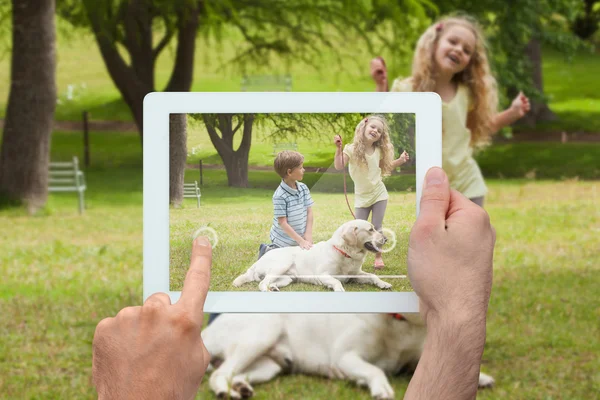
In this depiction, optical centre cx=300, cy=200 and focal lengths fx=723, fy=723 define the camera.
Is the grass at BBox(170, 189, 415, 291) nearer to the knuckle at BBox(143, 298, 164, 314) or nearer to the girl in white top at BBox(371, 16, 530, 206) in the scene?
the knuckle at BBox(143, 298, 164, 314)

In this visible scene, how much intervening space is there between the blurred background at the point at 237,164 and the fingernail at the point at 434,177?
0.15 metres

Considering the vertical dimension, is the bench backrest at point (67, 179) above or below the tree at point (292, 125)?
below

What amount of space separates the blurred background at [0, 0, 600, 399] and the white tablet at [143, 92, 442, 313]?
0.04 feet

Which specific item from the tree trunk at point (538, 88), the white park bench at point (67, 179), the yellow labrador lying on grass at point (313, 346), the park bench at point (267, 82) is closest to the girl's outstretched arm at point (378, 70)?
the yellow labrador lying on grass at point (313, 346)

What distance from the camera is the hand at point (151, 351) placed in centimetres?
92

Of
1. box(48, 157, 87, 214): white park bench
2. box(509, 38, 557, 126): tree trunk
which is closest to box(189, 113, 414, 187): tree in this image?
box(48, 157, 87, 214): white park bench

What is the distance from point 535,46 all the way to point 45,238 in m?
10.00

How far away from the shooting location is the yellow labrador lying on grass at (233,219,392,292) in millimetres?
1083

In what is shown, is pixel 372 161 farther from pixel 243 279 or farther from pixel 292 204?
pixel 243 279

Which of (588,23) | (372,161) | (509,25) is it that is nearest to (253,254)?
(372,161)

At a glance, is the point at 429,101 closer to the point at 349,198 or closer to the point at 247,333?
the point at 349,198

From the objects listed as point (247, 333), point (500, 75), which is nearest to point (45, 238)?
point (247, 333)

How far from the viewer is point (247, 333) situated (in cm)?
246

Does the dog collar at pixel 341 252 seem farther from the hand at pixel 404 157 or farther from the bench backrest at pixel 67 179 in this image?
the bench backrest at pixel 67 179
